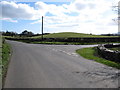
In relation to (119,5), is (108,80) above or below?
below

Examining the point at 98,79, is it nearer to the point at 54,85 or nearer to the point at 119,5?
the point at 54,85

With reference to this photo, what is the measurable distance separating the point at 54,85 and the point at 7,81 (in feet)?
6.60

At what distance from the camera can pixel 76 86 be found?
6.75 m

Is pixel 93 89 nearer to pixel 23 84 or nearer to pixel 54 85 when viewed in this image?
pixel 54 85

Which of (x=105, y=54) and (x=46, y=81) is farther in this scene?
(x=105, y=54)

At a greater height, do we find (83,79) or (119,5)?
(119,5)

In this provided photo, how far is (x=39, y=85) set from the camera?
694cm

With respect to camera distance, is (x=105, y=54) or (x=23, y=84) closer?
(x=23, y=84)

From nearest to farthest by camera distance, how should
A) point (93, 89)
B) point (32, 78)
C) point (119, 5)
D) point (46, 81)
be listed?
point (93, 89)
point (46, 81)
point (32, 78)
point (119, 5)

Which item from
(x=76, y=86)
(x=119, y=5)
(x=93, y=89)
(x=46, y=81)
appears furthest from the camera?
(x=119, y=5)

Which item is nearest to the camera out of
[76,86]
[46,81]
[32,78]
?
[76,86]

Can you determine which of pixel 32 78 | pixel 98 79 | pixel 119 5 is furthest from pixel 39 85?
pixel 119 5

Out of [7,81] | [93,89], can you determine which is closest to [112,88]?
[93,89]

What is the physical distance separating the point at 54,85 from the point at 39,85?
0.53 meters
